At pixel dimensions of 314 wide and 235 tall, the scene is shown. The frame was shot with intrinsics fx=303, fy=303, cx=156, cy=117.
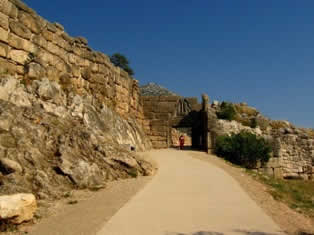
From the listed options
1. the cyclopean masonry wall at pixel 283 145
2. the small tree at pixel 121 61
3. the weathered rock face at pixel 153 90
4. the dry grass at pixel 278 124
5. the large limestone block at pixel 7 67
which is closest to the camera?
the large limestone block at pixel 7 67

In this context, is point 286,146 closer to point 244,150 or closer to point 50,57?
point 244,150

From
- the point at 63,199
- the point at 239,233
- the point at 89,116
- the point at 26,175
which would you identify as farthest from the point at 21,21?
the point at 239,233

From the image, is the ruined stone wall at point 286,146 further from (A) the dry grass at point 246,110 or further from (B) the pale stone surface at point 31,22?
(B) the pale stone surface at point 31,22

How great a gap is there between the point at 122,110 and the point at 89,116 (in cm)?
434

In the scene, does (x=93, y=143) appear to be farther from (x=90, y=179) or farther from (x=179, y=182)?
(x=179, y=182)

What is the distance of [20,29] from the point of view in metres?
Result: 8.52

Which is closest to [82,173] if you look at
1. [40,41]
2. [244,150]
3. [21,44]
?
[21,44]

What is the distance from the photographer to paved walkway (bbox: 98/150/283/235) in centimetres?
446

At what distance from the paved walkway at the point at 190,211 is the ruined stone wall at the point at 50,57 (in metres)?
4.72

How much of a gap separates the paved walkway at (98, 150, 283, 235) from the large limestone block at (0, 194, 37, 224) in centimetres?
132

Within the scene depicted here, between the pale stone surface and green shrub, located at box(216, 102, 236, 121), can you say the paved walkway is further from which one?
green shrub, located at box(216, 102, 236, 121)

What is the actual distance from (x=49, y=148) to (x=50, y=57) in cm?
384

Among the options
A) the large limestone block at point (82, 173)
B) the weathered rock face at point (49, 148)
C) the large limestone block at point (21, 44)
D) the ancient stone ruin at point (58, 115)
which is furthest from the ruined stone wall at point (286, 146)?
the large limestone block at point (21, 44)

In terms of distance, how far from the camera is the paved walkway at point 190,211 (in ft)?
14.6
